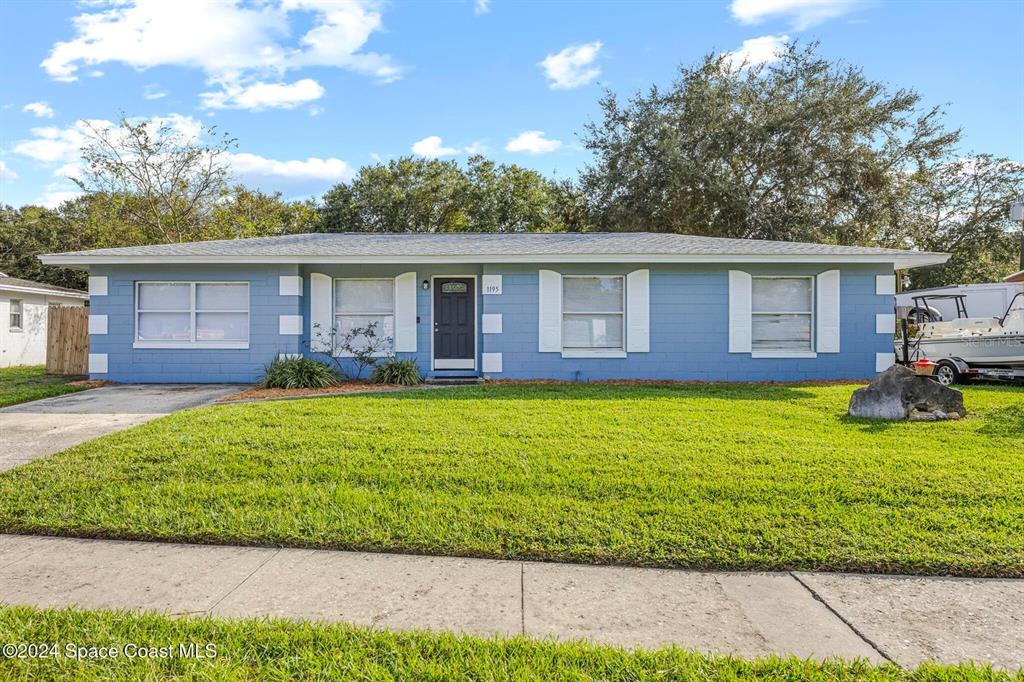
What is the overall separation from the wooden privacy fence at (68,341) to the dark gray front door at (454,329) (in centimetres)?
820

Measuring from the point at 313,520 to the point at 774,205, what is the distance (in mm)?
22512

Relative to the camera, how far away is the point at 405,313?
462 inches

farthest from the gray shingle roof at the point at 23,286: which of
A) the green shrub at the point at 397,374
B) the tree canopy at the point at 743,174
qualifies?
the green shrub at the point at 397,374

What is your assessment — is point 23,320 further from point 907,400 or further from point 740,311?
point 907,400

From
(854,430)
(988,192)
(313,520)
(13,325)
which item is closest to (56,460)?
(313,520)

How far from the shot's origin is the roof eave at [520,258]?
1089 cm

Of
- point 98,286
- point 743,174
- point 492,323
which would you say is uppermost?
point 743,174

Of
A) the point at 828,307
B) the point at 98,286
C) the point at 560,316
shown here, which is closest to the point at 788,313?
the point at 828,307

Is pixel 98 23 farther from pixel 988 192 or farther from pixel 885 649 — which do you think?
pixel 988 192

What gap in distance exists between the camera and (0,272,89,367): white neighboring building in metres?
17.0

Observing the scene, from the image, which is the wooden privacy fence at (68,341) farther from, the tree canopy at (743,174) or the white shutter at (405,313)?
the tree canopy at (743,174)

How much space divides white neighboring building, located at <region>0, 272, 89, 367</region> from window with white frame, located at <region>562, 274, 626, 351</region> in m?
16.4

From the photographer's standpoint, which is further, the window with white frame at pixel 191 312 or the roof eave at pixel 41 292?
the roof eave at pixel 41 292

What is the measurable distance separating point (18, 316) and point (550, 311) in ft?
56.0
